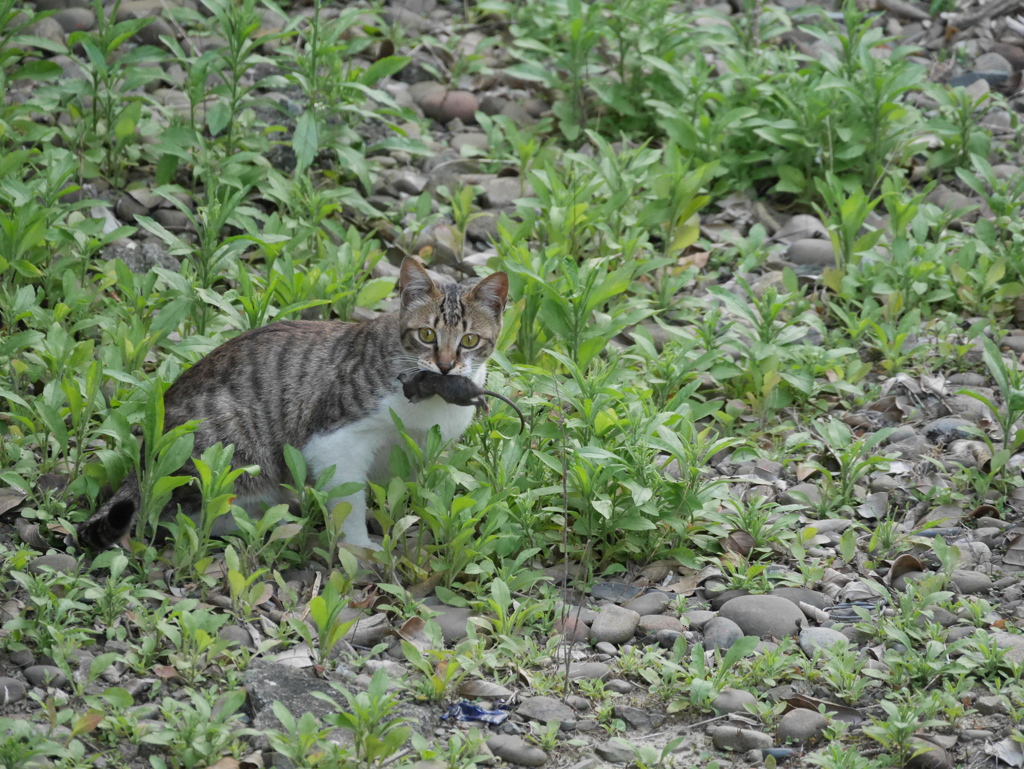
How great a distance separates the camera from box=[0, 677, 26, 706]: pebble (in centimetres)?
355

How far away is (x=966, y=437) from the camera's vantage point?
538 centimetres

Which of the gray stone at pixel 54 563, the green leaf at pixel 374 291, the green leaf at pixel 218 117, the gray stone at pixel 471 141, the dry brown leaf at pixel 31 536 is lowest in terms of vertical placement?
the dry brown leaf at pixel 31 536

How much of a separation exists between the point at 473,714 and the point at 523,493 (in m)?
1.15

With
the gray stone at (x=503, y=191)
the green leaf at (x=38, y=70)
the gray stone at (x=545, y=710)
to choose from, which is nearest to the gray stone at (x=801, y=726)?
the gray stone at (x=545, y=710)

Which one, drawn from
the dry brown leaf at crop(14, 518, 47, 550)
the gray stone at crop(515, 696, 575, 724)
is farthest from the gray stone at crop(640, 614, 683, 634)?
the dry brown leaf at crop(14, 518, 47, 550)

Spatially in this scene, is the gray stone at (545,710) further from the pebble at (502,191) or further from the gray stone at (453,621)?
the pebble at (502,191)

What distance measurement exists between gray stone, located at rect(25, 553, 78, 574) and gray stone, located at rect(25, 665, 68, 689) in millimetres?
504

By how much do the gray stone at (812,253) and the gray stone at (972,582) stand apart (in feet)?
8.99

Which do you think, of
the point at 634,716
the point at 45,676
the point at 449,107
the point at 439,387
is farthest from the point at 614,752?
the point at 449,107

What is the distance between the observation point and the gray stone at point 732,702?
379 centimetres

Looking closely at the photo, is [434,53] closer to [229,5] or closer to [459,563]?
[229,5]

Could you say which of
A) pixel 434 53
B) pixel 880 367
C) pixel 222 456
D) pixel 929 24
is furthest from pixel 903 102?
pixel 222 456

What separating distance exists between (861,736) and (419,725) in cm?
146

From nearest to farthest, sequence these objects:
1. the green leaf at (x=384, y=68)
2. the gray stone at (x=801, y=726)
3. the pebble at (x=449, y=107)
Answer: the gray stone at (x=801, y=726)
the green leaf at (x=384, y=68)
the pebble at (x=449, y=107)
